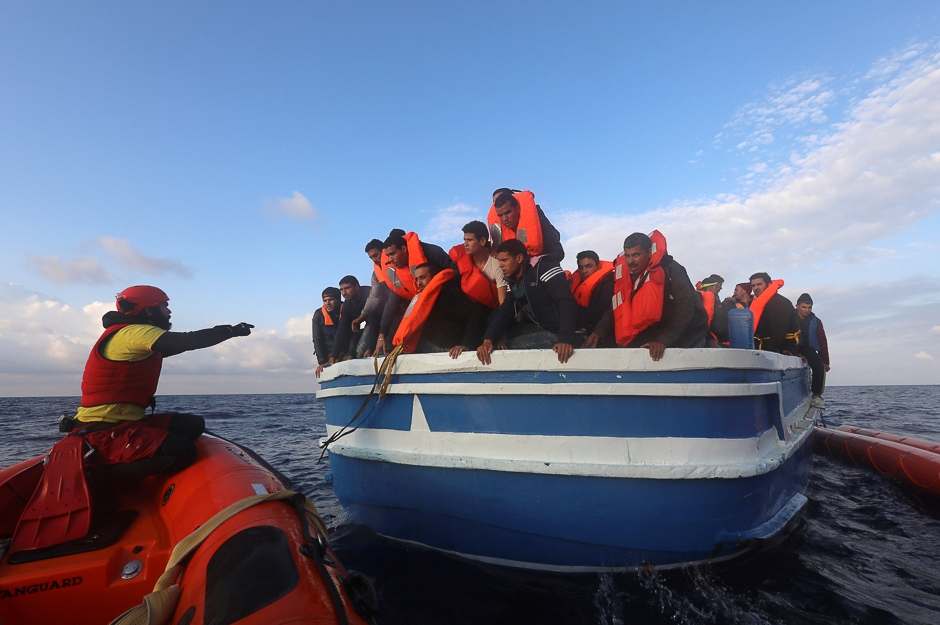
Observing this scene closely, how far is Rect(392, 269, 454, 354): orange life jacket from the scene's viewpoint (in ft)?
13.2

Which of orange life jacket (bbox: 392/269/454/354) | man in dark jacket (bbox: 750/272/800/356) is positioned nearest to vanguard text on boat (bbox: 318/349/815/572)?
orange life jacket (bbox: 392/269/454/354)

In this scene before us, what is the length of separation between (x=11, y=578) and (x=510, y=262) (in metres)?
3.59

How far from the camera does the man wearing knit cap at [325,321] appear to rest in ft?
23.0

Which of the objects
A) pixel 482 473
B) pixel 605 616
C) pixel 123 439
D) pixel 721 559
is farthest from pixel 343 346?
pixel 721 559

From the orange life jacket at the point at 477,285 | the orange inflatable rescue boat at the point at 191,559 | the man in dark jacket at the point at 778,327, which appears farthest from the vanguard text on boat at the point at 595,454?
the man in dark jacket at the point at 778,327

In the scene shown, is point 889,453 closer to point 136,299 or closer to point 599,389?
point 599,389

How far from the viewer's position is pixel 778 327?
670 centimetres

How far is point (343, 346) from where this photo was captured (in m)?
5.92

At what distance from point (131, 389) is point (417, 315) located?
7.76 feet

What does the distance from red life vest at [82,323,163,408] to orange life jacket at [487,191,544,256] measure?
3238 mm

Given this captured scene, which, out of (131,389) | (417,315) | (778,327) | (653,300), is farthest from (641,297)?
(778,327)

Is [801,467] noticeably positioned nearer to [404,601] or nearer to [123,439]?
[404,601]

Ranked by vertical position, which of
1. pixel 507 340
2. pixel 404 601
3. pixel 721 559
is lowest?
pixel 404 601

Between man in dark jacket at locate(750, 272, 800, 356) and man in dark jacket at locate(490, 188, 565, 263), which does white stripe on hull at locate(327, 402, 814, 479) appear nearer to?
man in dark jacket at locate(490, 188, 565, 263)
